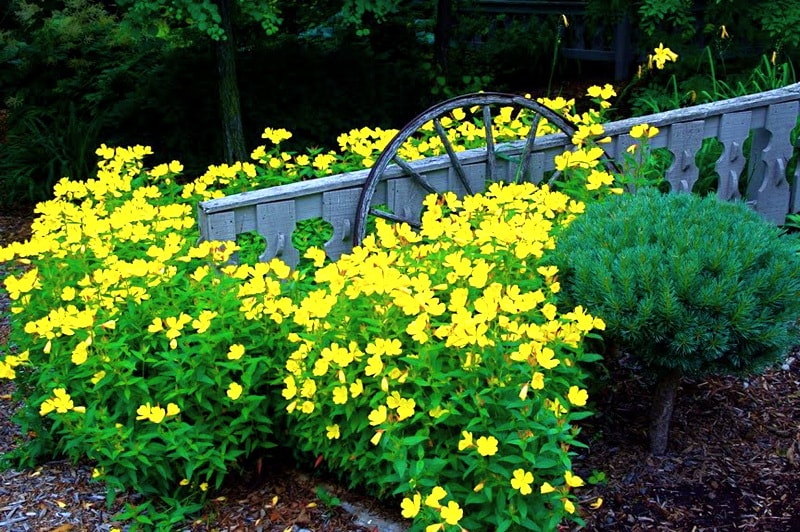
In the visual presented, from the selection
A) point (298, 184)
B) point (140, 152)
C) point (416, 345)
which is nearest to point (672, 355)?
point (416, 345)

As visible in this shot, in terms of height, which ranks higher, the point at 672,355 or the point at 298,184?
the point at 298,184

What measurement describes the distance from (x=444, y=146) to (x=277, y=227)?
37.1 inches

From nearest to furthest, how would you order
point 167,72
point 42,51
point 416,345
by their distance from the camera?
point 416,345 < point 167,72 < point 42,51

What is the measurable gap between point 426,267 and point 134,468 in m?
1.19

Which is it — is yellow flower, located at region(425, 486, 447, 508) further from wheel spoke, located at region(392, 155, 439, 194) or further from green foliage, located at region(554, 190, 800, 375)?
wheel spoke, located at region(392, 155, 439, 194)

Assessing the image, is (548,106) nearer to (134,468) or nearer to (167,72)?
(134,468)

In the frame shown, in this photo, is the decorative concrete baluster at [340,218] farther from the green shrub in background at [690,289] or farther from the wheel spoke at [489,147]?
the green shrub in background at [690,289]

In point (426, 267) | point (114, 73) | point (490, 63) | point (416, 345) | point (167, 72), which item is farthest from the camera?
point (490, 63)

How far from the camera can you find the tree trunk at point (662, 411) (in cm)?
341

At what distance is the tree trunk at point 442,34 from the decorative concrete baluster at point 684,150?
149 inches

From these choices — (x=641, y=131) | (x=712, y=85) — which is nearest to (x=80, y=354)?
(x=641, y=131)

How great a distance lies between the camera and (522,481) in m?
2.55

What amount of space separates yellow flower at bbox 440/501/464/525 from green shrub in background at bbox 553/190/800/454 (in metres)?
0.91

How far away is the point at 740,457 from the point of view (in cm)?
348
